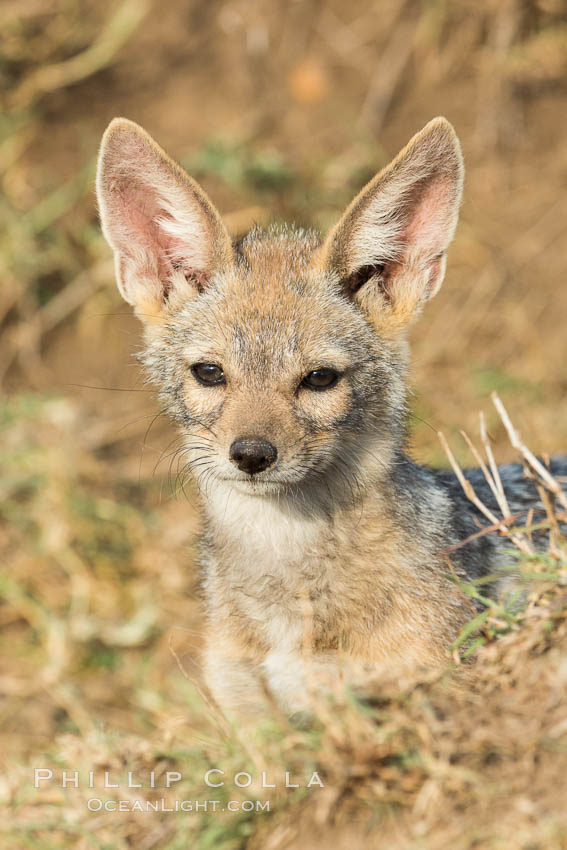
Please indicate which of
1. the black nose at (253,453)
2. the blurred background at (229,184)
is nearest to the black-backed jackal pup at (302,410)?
the black nose at (253,453)

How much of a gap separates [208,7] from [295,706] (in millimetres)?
6081

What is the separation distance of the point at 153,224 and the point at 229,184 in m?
3.65

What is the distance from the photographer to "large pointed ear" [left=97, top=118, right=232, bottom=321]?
10.9ft

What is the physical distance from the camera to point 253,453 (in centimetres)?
292

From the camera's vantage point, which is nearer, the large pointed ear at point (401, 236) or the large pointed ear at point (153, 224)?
the large pointed ear at point (401, 236)

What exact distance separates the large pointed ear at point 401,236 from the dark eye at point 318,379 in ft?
1.15

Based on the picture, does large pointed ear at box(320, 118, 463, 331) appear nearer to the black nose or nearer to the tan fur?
the tan fur

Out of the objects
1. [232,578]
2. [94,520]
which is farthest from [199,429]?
[94,520]

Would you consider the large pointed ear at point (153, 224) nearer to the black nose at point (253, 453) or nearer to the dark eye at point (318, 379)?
the dark eye at point (318, 379)

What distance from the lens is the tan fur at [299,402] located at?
3.14 m

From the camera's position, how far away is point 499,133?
728 centimetres

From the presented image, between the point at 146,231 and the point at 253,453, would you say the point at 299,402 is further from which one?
the point at 146,231

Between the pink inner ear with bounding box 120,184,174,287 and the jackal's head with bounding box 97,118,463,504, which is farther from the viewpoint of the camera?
the pink inner ear with bounding box 120,184,174,287

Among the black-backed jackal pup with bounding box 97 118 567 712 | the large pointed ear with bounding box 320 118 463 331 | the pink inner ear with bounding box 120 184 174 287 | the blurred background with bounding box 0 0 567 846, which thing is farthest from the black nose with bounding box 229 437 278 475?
the blurred background with bounding box 0 0 567 846
